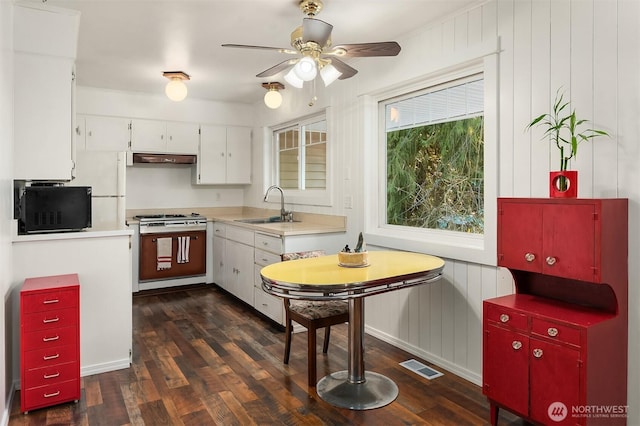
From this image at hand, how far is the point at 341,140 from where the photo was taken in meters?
4.01

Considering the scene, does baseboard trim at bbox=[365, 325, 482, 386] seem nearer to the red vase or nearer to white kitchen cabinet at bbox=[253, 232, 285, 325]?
white kitchen cabinet at bbox=[253, 232, 285, 325]

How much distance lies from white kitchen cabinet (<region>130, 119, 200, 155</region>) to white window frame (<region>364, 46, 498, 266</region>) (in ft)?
9.27

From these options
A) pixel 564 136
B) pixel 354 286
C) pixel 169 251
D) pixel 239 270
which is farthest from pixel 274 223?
pixel 564 136

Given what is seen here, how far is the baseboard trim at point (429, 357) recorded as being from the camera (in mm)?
2777

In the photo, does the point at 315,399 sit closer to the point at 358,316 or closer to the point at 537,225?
the point at 358,316

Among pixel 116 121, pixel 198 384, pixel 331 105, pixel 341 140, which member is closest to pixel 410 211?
pixel 341 140

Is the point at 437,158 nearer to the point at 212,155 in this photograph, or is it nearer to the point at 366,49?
the point at 366,49

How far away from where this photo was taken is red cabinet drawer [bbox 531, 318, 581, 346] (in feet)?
6.22

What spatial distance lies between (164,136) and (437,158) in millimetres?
3657

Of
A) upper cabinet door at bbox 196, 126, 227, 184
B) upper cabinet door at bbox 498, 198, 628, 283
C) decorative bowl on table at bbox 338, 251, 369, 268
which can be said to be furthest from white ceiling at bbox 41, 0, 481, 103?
decorative bowl on table at bbox 338, 251, 369, 268

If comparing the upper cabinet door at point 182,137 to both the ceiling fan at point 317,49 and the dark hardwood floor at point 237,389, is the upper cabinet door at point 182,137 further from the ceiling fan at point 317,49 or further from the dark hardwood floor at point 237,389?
the ceiling fan at point 317,49

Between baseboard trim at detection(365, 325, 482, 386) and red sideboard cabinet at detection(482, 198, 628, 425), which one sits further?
baseboard trim at detection(365, 325, 482, 386)

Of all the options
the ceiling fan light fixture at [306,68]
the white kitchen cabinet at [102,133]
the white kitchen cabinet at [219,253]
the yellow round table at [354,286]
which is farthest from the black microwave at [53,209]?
the white kitchen cabinet at [102,133]

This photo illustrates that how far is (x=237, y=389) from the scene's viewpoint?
2.69 m
